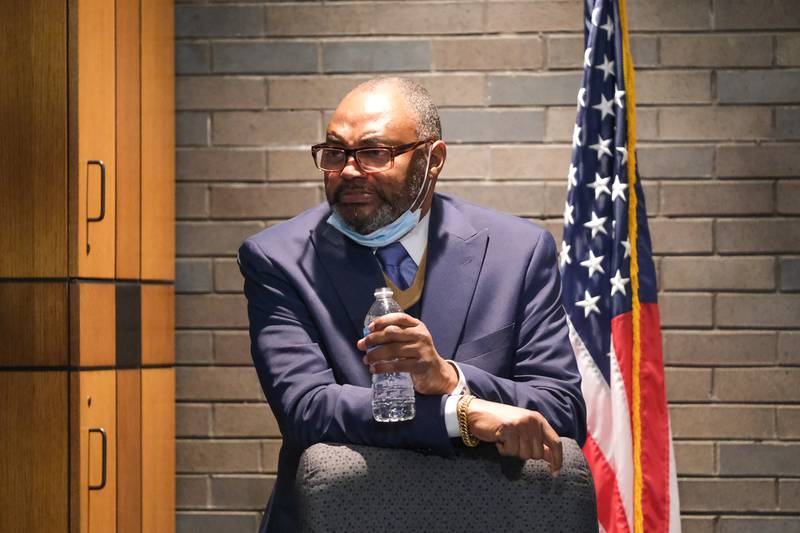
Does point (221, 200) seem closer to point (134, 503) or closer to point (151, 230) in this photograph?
point (151, 230)

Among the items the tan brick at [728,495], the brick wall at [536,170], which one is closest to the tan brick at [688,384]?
the brick wall at [536,170]

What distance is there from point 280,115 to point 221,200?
323mm

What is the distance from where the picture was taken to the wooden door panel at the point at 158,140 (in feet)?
8.93

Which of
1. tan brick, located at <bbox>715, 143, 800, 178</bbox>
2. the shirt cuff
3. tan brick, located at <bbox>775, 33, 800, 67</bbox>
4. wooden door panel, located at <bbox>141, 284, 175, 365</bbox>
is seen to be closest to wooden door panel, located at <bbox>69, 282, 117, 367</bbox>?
wooden door panel, located at <bbox>141, 284, 175, 365</bbox>

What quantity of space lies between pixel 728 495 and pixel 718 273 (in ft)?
2.23

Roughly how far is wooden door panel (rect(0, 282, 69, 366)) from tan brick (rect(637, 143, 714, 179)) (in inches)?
67.9

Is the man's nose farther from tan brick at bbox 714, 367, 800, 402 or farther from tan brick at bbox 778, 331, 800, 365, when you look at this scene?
tan brick at bbox 778, 331, 800, 365

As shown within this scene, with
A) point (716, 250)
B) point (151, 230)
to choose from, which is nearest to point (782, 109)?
point (716, 250)

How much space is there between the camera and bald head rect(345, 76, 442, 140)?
2.05 metres

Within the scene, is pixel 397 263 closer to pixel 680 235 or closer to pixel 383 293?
pixel 383 293

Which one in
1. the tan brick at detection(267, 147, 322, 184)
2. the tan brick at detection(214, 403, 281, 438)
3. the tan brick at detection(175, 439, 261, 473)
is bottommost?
the tan brick at detection(175, 439, 261, 473)

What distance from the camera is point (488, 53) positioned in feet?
9.66

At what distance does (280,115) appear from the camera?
2.97m

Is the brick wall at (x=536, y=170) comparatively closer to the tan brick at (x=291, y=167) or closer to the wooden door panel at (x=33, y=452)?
the tan brick at (x=291, y=167)
